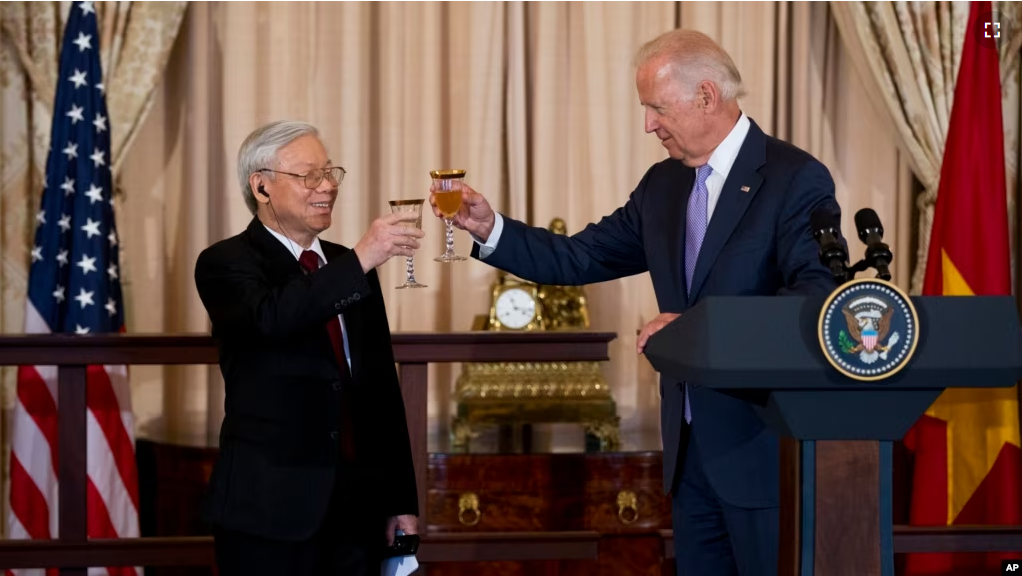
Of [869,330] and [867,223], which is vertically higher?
[867,223]

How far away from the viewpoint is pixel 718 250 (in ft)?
8.96

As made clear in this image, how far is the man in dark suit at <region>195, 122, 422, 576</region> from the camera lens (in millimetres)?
2617

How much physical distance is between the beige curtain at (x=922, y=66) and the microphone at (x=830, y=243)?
332cm

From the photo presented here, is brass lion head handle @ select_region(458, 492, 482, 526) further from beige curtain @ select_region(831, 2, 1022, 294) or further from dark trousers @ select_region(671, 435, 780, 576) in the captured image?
beige curtain @ select_region(831, 2, 1022, 294)

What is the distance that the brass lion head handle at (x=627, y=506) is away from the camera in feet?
15.9

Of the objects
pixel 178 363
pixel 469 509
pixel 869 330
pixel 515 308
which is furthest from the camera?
pixel 515 308

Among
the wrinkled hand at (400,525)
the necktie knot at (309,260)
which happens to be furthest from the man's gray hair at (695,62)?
the wrinkled hand at (400,525)

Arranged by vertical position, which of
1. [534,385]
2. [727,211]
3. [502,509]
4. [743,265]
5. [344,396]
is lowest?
[502,509]

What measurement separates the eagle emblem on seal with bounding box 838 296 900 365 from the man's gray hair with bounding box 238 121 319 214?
133cm

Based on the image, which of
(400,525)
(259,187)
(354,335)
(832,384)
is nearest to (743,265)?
(832,384)

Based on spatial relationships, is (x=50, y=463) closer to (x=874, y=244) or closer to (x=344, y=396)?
(x=344, y=396)

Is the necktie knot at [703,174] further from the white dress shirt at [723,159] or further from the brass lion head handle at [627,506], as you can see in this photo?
the brass lion head handle at [627,506]

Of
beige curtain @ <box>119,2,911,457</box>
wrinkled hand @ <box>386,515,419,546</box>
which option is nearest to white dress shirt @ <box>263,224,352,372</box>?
wrinkled hand @ <box>386,515,419,546</box>

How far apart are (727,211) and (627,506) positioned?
2.32m
